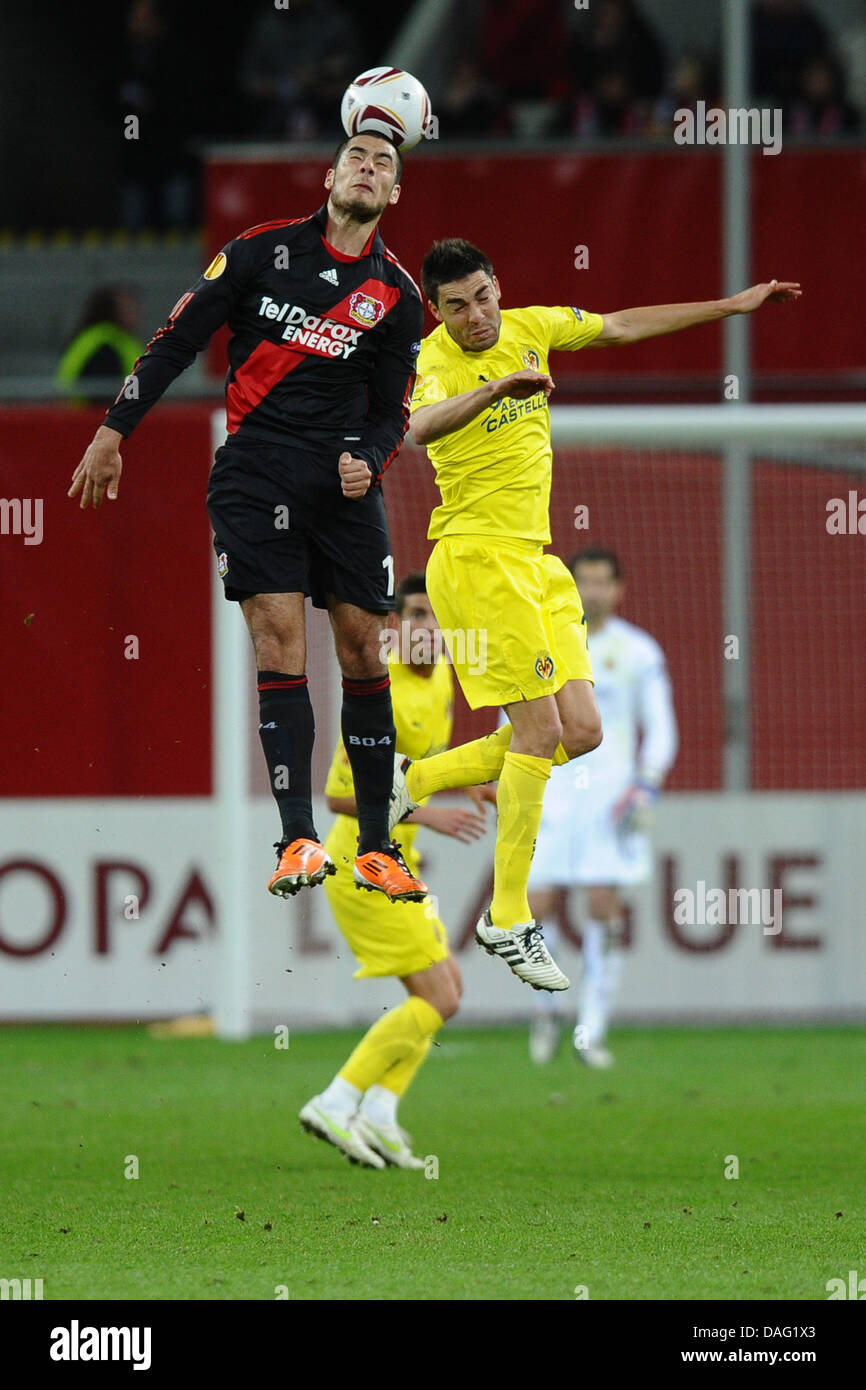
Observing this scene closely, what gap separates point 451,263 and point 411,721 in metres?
2.30

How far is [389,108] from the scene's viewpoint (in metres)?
7.23

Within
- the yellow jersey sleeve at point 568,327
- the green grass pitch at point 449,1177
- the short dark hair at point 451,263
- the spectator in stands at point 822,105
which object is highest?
the spectator in stands at point 822,105

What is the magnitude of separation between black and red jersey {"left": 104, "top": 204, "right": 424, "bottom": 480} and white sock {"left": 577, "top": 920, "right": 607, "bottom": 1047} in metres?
5.14

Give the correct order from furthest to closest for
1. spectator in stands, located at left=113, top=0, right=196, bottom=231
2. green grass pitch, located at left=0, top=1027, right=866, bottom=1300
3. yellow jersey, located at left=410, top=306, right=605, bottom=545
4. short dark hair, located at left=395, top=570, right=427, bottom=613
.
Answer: spectator in stands, located at left=113, top=0, right=196, bottom=231 < short dark hair, located at left=395, top=570, right=427, bottom=613 < yellow jersey, located at left=410, top=306, right=605, bottom=545 < green grass pitch, located at left=0, top=1027, right=866, bottom=1300

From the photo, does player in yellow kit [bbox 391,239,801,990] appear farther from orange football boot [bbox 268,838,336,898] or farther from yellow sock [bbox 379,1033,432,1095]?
yellow sock [bbox 379,1033,432,1095]

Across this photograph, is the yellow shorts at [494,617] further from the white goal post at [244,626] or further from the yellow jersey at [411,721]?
the white goal post at [244,626]

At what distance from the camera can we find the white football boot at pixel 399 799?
7.90 metres

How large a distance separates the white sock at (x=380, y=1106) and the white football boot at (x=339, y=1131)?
11 centimetres

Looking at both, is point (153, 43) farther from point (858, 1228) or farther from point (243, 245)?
point (858, 1228)

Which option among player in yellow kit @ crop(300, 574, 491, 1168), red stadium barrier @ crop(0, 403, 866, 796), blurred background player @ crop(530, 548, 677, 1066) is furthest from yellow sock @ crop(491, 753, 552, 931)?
red stadium barrier @ crop(0, 403, 866, 796)

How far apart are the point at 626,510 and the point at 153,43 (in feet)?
21.3

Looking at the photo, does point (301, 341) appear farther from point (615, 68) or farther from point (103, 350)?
point (615, 68)

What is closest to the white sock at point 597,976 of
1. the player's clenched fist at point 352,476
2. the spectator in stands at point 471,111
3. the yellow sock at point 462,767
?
the yellow sock at point 462,767

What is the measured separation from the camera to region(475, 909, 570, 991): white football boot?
7.63 metres
